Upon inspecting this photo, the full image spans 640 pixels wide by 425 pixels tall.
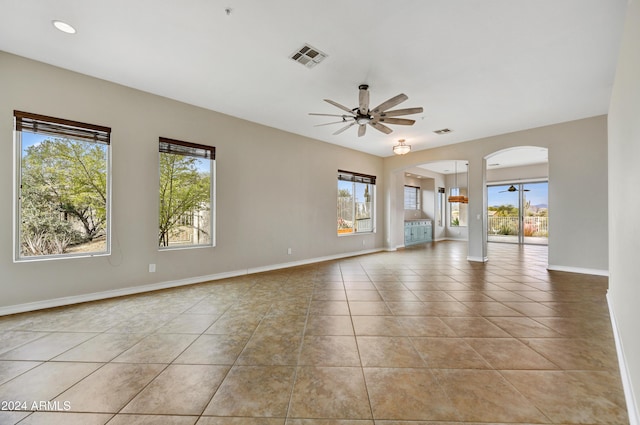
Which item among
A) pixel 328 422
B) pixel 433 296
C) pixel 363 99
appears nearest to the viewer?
pixel 328 422

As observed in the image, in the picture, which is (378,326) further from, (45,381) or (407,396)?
(45,381)

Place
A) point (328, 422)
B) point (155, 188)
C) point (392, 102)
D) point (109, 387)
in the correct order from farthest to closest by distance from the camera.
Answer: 1. point (155, 188)
2. point (392, 102)
3. point (109, 387)
4. point (328, 422)

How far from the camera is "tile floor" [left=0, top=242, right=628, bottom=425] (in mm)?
1523

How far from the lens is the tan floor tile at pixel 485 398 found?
1473 mm

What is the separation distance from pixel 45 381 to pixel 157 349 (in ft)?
2.19

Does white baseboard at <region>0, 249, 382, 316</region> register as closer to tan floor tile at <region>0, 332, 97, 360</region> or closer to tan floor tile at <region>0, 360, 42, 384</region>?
tan floor tile at <region>0, 332, 97, 360</region>

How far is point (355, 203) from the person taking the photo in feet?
24.2

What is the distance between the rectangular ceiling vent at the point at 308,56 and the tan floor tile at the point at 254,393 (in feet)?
10.3

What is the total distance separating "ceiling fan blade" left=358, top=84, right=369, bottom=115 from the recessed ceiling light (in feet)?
10.4

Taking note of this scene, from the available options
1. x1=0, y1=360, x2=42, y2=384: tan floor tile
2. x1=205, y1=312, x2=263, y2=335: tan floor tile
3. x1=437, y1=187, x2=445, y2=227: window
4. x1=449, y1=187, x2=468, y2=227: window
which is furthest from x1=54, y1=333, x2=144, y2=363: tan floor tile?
x1=449, y1=187, x2=468, y2=227: window

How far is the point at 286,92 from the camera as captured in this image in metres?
3.88

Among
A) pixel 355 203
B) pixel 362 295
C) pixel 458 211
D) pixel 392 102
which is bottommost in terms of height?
pixel 362 295

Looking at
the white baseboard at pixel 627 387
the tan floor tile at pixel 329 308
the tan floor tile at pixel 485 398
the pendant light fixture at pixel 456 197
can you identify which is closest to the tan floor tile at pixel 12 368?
the tan floor tile at pixel 329 308

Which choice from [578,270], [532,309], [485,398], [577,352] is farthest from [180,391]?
[578,270]
